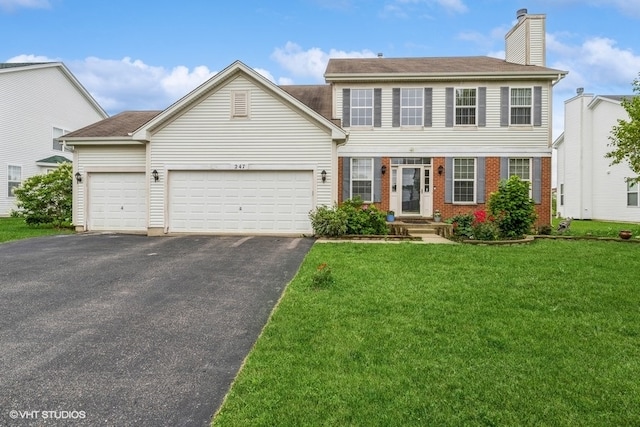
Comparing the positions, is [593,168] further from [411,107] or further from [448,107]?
[411,107]

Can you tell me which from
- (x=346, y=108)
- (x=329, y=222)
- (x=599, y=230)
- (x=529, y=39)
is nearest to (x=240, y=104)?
(x=346, y=108)

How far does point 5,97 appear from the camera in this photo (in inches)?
824

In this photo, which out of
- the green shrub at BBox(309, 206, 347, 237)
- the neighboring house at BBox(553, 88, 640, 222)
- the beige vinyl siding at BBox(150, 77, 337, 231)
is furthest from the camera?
the neighboring house at BBox(553, 88, 640, 222)

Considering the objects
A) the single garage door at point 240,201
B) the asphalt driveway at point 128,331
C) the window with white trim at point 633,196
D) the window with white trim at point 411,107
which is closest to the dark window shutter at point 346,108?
the window with white trim at point 411,107

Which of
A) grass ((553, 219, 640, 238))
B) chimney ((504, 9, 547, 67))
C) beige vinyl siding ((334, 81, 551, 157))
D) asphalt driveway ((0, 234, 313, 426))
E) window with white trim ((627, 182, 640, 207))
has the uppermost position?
chimney ((504, 9, 547, 67))

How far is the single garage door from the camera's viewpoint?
13.4 meters

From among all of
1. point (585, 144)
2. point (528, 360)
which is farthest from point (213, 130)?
point (585, 144)

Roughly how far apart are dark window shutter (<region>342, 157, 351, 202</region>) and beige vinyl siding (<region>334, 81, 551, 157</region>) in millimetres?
323

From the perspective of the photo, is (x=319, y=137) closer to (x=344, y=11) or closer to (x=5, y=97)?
(x=344, y=11)

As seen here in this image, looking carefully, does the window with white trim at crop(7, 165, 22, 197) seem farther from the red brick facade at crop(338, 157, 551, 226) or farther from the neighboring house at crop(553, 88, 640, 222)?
the neighboring house at crop(553, 88, 640, 222)

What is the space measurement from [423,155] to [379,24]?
6.27 m

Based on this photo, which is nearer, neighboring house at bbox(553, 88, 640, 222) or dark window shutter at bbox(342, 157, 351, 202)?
dark window shutter at bbox(342, 157, 351, 202)

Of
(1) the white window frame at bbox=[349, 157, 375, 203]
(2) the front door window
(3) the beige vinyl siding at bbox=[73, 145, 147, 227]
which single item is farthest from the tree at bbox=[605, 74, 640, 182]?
(3) the beige vinyl siding at bbox=[73, 145, 147, 227]

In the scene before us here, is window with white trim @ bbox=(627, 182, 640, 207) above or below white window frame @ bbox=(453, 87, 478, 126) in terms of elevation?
below
